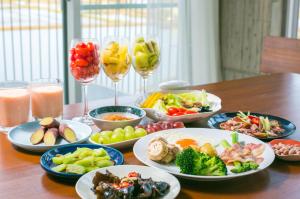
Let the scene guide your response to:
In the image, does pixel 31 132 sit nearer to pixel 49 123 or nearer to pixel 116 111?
pixel 49 123

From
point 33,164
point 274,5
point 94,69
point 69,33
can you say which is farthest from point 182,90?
point 274,5

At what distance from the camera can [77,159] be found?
1168 mm

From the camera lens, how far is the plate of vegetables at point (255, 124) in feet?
4.70

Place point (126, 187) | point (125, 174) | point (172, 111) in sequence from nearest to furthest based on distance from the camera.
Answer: point (126, 187), point (125, 174), point (172, 111)

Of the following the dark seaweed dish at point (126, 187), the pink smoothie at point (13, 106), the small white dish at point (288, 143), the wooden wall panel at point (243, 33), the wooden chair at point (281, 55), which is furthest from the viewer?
the wooden wall panel at point (243, 33)

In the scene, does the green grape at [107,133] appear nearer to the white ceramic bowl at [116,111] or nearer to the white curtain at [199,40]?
the white ceramic bowl at [116,111]

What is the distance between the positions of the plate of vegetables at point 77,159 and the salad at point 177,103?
0.38 m

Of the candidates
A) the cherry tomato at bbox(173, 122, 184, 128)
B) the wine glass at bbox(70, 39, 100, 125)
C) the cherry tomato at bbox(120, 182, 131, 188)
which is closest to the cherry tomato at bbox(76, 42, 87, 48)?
the wine glass at bbox(70, 39, 100, 125)

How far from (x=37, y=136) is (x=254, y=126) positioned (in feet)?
2.12

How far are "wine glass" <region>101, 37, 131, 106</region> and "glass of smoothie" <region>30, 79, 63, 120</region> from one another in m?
0.17

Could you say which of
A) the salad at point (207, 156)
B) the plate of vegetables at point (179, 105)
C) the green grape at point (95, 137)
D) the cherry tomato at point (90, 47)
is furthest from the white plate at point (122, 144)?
the cherry tomato at point (90, 47)

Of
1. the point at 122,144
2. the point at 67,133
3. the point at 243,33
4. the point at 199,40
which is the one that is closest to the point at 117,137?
the point at 122,144

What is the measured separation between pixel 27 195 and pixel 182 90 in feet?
2.98

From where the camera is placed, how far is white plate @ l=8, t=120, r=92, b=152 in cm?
129
